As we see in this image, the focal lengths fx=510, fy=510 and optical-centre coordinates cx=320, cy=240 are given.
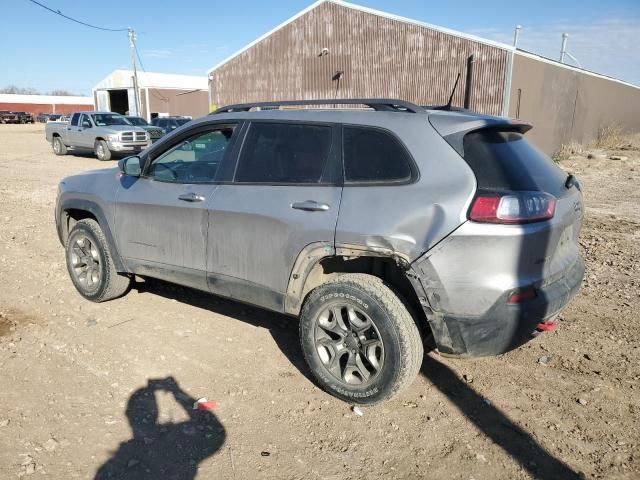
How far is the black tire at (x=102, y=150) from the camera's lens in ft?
59.8

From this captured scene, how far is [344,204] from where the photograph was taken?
3.12 m

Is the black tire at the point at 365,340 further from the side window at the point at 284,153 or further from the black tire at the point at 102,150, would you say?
the black tire at the point at 102,150

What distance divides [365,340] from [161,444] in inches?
51.5

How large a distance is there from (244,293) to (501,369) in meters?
1.93

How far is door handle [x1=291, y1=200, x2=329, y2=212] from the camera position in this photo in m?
3.19

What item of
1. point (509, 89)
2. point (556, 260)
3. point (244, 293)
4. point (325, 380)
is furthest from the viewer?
point (509, 89)

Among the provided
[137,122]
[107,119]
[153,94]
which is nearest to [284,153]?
[107,119]

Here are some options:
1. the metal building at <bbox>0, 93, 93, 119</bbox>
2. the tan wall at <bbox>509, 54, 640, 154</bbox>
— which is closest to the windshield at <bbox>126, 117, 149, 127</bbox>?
the tan wall at <bbox>509, 54, 640, 154</bbox>

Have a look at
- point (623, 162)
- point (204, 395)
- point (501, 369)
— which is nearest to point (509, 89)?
point (623, 162)

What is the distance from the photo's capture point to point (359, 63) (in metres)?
22.5

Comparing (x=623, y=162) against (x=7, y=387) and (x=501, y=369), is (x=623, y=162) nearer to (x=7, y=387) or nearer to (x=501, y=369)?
(x=501, y=369)

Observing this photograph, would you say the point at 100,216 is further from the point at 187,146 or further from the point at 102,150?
the point at 102,150

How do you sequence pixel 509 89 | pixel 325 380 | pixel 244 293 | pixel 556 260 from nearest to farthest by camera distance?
pixel 556 260 < pixel 325 380 < pixel 244 293 < pixel 509 89

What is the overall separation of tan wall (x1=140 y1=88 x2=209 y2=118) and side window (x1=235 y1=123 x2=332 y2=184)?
43.0 metres
